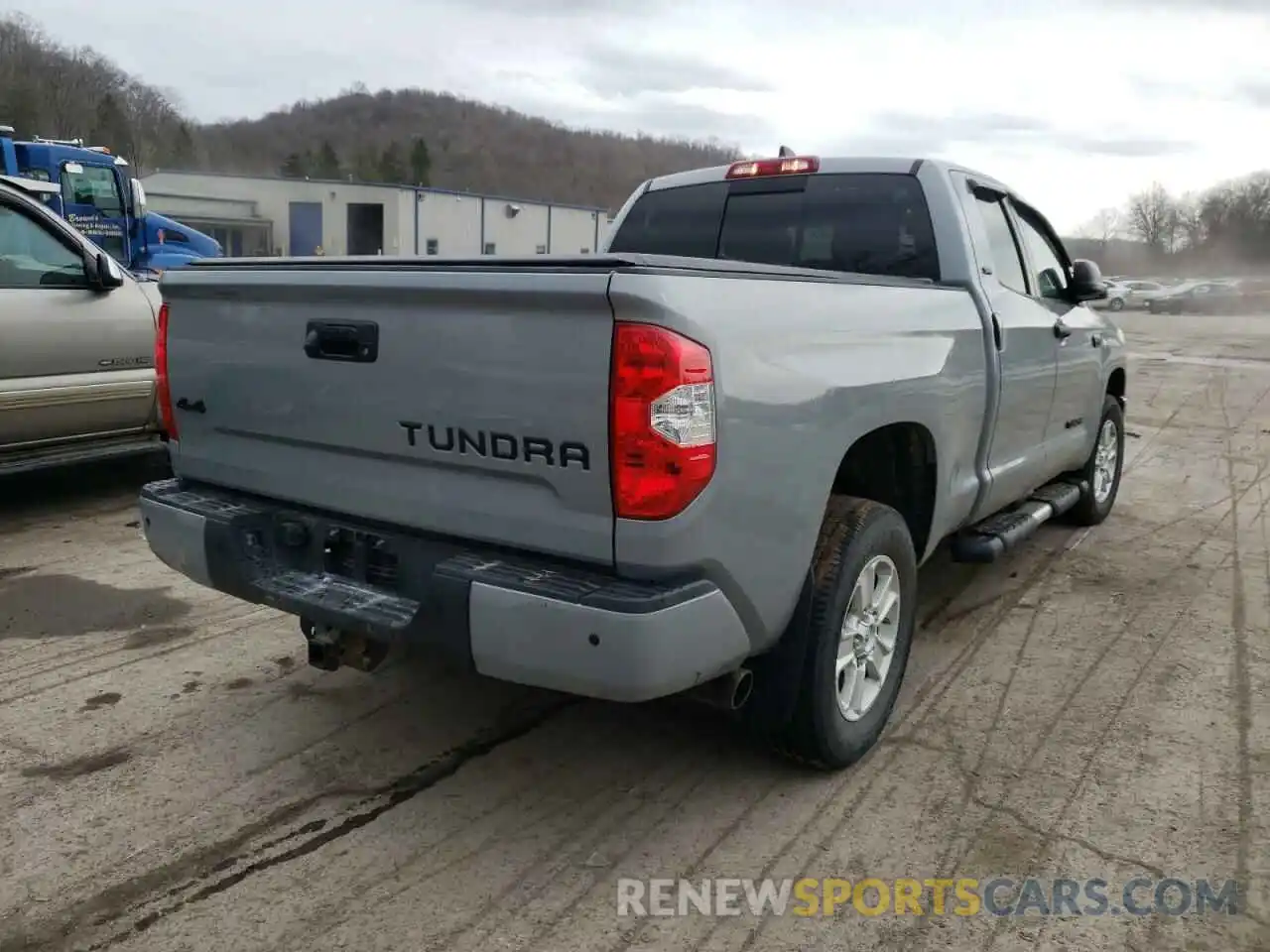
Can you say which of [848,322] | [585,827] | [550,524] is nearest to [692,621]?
[550,524]

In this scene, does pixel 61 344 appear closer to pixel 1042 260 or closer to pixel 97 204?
pixel 1042 260

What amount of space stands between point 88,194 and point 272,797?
15038 mm

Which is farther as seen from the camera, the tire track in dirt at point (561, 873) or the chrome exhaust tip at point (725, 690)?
the chrome exhaust tip at point (725, 690)

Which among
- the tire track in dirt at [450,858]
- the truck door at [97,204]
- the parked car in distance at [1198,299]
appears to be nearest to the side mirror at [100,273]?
the tire track in dirt at [450,858]

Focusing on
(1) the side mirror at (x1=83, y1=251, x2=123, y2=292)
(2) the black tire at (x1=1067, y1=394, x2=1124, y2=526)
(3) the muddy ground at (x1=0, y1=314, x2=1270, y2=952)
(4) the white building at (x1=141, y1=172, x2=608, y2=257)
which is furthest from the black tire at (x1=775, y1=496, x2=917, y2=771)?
(4) the white building at (x1=141, y1=172, x2=608, y2=257)

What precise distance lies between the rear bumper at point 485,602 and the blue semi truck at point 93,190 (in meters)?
13.6

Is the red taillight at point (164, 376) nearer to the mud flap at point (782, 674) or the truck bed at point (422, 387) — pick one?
the truck bed at point (422, 387)

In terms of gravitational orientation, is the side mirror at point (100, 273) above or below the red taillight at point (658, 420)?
above

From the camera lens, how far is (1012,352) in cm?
446

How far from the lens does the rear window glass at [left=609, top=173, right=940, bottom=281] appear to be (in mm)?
4410

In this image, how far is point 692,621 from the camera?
8.51ft

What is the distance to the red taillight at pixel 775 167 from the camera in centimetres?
466

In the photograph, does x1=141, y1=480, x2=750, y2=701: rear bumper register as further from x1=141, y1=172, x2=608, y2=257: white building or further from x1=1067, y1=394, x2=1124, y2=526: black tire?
x1=141, y1=172, x2=608, y2=257: white building

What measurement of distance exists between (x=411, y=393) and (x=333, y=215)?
2116 inches
